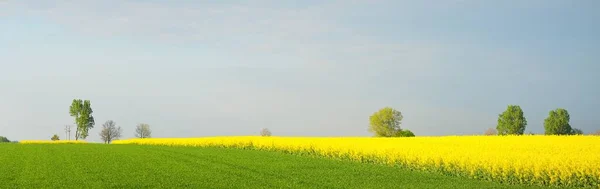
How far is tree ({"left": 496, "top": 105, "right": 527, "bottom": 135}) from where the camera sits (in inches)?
3381

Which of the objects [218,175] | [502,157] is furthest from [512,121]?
[218,175]

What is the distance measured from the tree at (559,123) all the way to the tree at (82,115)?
79.6m

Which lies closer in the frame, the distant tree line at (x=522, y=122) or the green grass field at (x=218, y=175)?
the green grass field at (x=218, y=175)

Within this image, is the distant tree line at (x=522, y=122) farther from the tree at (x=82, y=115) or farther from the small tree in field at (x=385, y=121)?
the tree at (x=82, y=115)

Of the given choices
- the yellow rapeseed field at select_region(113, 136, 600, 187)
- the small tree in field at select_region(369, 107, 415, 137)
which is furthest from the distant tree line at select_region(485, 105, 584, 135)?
the yellow rapeseed field at select_region(113, 136, 600, 187)

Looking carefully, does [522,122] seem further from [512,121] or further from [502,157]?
[502,157]

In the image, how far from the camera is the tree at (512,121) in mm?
85875

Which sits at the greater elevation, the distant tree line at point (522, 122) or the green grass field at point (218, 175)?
the distant tree line at point (522, 122)

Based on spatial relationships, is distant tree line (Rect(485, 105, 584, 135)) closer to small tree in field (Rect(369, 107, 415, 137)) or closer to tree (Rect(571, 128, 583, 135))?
tree (Rect(571, 128, 583, 135))

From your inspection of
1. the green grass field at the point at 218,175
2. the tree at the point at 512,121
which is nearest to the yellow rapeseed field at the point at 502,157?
A: the green grass field at the point at 218,175

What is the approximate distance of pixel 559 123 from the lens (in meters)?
87.4

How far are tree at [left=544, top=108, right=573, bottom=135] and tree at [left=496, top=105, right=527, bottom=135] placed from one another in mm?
4422

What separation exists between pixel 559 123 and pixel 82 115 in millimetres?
82614

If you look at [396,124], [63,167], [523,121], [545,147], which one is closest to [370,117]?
[396,124]
